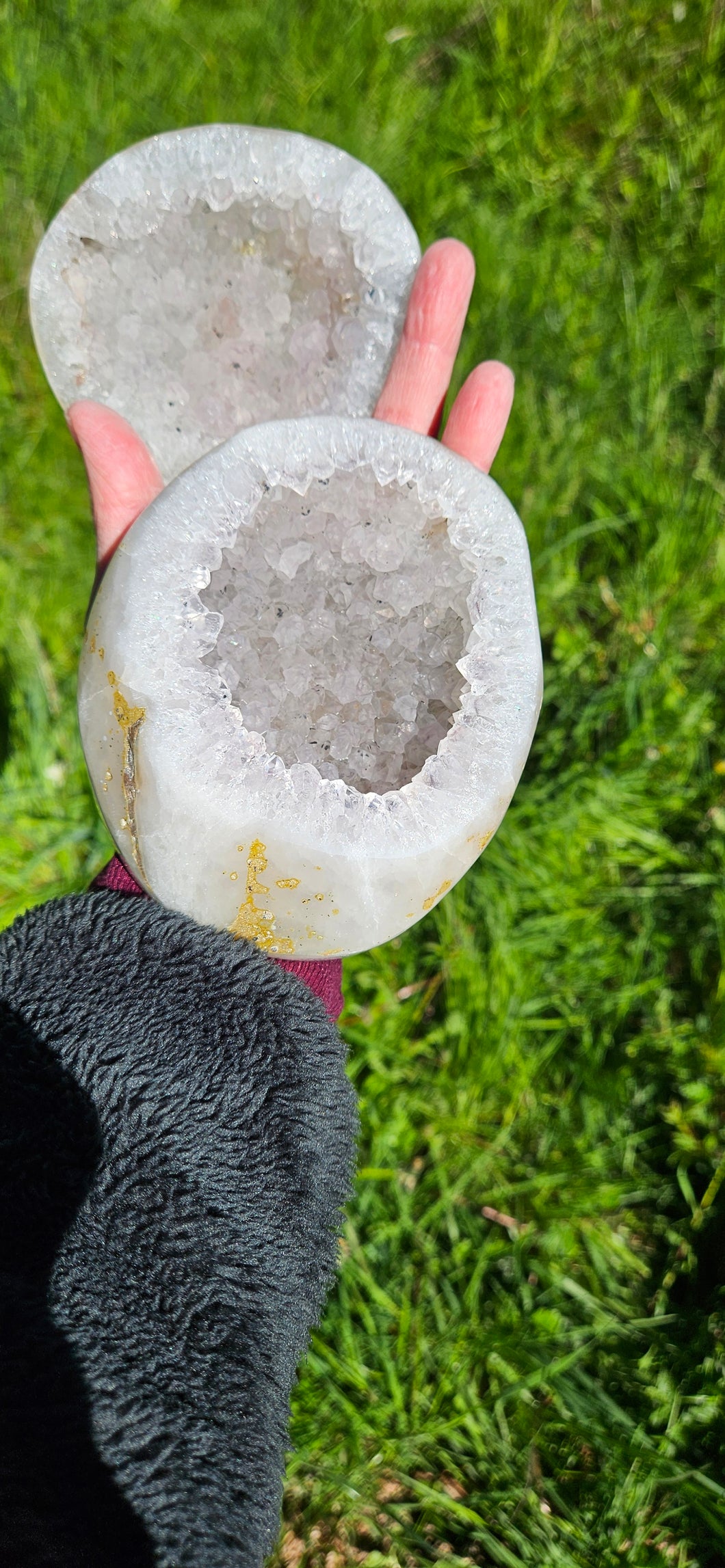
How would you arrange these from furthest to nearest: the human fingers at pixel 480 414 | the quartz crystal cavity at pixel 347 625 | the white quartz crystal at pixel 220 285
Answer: the human fingers at pixel 480 414 → the white quartz crystal at pixel 220 285 → the quartz crystal cavity at pixel 347 625

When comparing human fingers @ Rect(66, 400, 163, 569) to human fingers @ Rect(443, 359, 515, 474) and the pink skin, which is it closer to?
the pink skin

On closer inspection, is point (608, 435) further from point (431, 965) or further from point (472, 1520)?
point (472, 1520)

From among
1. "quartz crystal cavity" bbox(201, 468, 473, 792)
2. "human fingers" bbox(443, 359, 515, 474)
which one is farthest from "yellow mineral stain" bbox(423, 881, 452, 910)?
"human fingers" bbox(443, 359, 515, 474)

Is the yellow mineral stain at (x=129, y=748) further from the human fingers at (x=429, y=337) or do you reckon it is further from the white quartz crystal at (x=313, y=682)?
the human fingers at (x=429, y=337)

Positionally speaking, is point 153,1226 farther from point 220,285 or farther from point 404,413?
point 220,285

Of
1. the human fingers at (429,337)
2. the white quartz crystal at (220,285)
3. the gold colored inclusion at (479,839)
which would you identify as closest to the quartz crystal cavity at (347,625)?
the gold colored inclusion at (479,839)

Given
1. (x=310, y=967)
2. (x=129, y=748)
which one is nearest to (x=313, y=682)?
(x=129, y=748)
